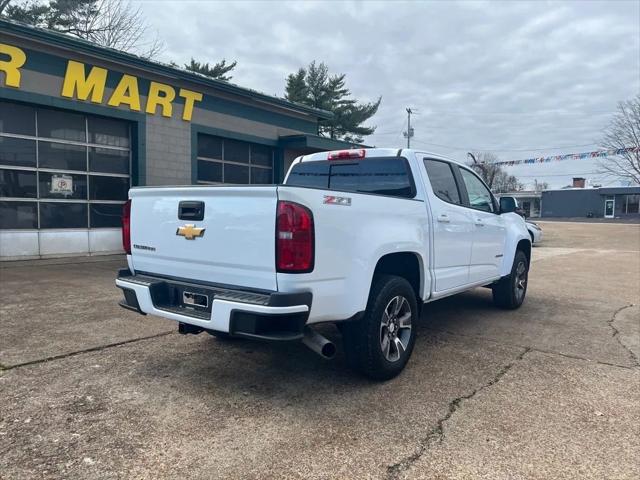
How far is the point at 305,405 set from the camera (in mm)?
3660

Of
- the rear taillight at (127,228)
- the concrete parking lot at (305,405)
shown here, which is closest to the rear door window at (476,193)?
→ the concrete parking lot at (305,405)

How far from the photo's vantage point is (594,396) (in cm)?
390

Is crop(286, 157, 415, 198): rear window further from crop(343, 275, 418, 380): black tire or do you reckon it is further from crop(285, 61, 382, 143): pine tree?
crop(285, 61, 382, 143): pine tree

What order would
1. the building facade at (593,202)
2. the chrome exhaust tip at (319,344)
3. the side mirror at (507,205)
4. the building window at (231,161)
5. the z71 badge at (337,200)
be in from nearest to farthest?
the z71 badge at (337,200), the chrome exhaust tip at (319,344), the side mirror at (507,205), the building window at (231,161), the building facade at (593,202)

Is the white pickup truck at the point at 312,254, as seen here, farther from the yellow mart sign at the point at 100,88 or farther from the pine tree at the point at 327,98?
the pine tree at the point at 327,98

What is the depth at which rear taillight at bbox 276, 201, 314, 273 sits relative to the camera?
3.21 metres

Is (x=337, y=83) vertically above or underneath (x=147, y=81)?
above

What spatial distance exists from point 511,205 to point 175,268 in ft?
15.1

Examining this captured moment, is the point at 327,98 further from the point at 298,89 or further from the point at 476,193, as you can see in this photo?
the point at 476,193

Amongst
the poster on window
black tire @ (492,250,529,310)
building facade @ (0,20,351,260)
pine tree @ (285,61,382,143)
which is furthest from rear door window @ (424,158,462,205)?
pine tree @ (285,61,382,143)

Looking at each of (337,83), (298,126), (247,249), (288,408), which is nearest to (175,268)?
(247,249)

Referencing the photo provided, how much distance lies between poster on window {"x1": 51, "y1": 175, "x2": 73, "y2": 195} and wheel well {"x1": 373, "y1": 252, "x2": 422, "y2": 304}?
1046cm

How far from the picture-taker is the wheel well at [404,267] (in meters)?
4.25

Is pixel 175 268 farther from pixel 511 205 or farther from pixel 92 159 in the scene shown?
pixel 92 159
